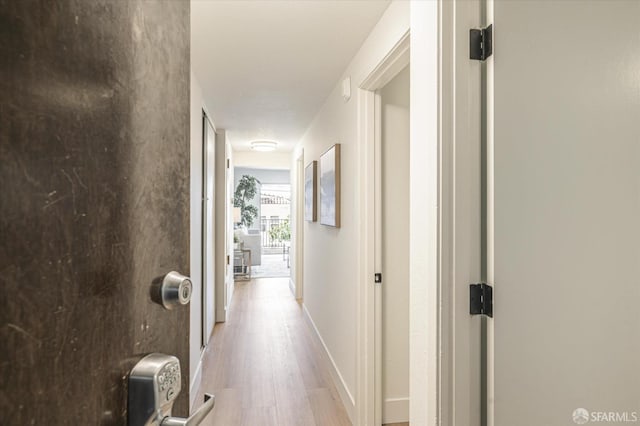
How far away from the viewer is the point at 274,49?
2.34 meters

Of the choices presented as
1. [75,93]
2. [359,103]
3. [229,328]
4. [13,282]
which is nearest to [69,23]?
[75,93]

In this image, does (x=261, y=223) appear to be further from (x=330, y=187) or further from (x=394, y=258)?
(x=394, y=258)

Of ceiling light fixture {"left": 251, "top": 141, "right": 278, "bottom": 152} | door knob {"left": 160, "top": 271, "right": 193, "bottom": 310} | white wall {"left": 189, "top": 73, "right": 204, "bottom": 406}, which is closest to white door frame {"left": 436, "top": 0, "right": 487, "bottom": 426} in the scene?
door knob {"left": 160, "top": 271, "right": 193, "bottom": 310}

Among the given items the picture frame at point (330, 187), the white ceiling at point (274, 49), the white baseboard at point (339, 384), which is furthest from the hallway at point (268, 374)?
the white ceiling at point (274, 49)

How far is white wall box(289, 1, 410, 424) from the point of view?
1956 millimetres

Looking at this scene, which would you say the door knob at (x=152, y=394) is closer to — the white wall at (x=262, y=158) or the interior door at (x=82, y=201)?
the interior door at (x=82, y=201)

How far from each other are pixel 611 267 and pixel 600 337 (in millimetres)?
224

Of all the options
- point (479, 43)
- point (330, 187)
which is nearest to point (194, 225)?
point (330, 187)

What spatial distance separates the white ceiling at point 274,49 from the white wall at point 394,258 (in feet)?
1.74

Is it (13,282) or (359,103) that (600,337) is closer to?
(13,282)

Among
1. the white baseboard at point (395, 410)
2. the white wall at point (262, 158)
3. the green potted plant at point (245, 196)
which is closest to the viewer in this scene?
the white baseboard at point (395, 410)

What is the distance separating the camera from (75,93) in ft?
1.36

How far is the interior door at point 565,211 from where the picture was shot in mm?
1095

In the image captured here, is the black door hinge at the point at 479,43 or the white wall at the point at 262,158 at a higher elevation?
the white wall at the point at 262,158
